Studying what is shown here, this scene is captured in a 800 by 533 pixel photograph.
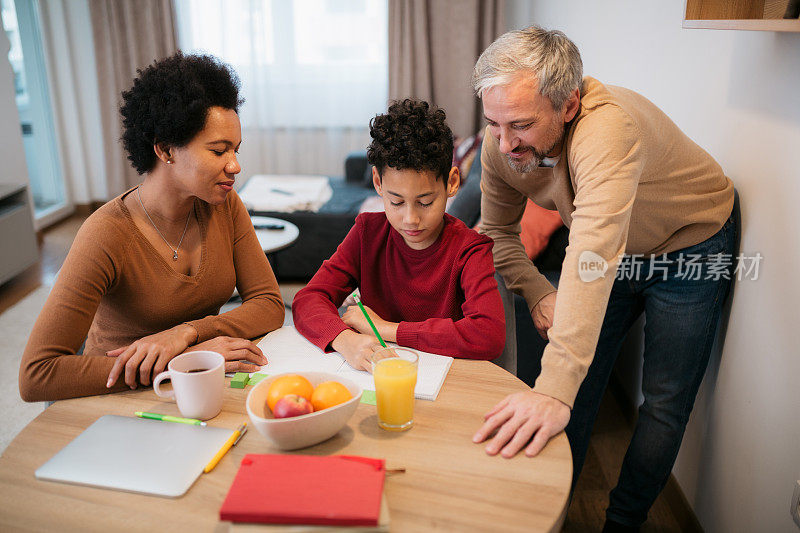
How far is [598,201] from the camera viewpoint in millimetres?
1172

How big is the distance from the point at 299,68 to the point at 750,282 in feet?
13.6

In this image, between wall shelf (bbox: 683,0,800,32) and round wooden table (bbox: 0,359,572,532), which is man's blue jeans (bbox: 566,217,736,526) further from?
round wooden table (bbox: 0,359,572,532)

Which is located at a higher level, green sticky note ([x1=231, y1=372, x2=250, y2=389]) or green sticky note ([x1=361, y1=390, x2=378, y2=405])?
green sticky note ([x1=231, y1=372, x2=250, y2=389])

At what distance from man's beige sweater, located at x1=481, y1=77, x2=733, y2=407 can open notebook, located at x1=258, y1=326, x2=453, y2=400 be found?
0.66 ft

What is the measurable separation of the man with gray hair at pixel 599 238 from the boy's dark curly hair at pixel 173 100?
0.56 metres

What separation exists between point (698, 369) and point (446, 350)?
2.52 feet

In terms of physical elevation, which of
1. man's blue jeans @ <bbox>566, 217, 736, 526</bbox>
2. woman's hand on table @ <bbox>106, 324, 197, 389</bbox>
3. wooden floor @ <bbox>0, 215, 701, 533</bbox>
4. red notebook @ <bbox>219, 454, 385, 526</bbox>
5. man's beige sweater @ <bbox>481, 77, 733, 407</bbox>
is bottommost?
wooden floor @ <bbox>0, 215, 701, 533</bbox>

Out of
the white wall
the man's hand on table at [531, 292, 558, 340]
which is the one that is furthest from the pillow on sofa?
the man's hand on table at [531, 292, 558, 340]

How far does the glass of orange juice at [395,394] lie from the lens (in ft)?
3.34

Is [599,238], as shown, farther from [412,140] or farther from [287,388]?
[287,388]

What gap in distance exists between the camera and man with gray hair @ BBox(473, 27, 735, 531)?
3.81 feet

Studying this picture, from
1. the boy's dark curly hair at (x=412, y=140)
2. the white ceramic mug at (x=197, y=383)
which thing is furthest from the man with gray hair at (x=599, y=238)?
the white ceramic mug at (x=197, y=383)

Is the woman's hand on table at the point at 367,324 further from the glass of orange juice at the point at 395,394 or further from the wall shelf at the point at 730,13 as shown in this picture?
the wall shelf at the point at 730,13

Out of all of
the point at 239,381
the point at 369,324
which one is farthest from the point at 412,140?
the point at 239,381
